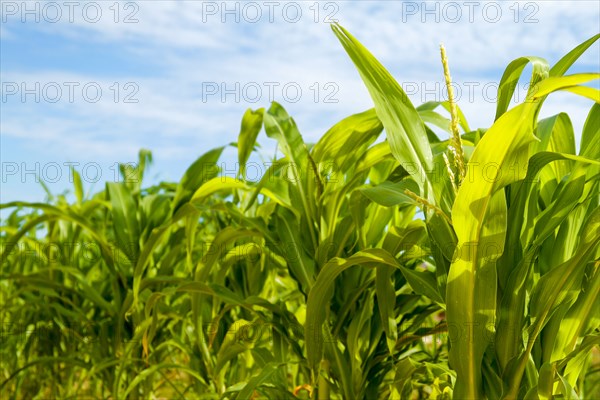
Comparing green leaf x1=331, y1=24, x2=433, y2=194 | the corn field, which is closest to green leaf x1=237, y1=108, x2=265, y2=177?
the corn field

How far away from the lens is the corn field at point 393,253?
77 centimetres

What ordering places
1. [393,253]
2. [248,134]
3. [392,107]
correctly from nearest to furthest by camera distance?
[392,107] < [393,253] < [248,134]

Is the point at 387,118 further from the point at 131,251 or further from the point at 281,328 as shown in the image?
the point at 131,251

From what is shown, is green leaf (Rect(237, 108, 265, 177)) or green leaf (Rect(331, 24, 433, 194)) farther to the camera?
green leaf (Rect(237, 108, 265, 177))

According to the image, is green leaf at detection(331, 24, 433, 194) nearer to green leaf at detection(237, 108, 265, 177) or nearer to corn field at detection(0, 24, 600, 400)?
corn field at detection(0, 24, 600, 400)

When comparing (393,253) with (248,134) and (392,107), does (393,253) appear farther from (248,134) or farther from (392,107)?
(248,134)

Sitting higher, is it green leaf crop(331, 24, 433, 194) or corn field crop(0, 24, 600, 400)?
green leaf crop(331, 24, 433, 194)

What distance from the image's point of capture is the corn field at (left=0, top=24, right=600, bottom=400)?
2.53 feet

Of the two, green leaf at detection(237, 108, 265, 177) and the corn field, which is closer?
the corn field

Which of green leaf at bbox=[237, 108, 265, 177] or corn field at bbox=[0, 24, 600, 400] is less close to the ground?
green leaf at bbox=[237, 108, 265, 177]

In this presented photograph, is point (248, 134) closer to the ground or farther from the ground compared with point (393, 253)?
farther from the ground

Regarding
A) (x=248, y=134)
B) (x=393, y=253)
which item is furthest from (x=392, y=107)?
(x=248, y=134)

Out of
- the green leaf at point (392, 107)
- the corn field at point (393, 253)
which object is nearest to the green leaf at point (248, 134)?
the corn field at point (393, 253)

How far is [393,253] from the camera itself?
0.99 meters
